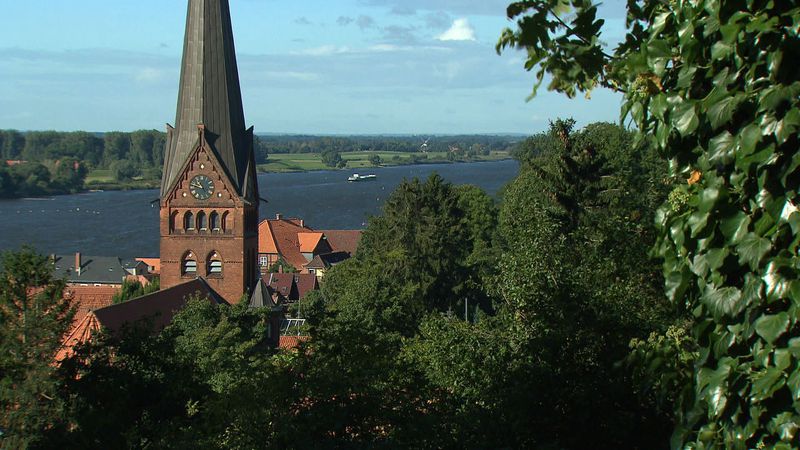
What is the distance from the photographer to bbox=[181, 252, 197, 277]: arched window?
34.5m

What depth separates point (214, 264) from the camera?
113 feet

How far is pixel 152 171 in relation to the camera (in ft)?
591

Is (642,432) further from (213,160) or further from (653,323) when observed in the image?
(213,160)

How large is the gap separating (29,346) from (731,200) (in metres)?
11.4

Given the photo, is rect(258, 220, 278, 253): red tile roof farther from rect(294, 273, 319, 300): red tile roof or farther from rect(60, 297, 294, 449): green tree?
rect(60, 297, 294, 449): green tree

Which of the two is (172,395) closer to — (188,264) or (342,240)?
(188,264)

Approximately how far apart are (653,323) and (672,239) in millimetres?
7725

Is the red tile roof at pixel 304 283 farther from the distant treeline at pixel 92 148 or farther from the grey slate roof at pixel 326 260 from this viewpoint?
the distant treeline at pixel 92 148

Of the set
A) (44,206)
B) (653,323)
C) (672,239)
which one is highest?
(672,239)

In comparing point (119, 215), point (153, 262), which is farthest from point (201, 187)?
point (119, 215)

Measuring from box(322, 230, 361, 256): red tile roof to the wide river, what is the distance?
8.09 m

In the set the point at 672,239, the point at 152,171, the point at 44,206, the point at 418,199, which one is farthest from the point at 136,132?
the point at 672,239

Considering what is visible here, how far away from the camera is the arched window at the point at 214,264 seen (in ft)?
113

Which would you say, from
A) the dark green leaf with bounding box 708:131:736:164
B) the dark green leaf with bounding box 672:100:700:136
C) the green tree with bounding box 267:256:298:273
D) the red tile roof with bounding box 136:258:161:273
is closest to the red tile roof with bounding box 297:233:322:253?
the green tree with bounding box 267:256:298:273
